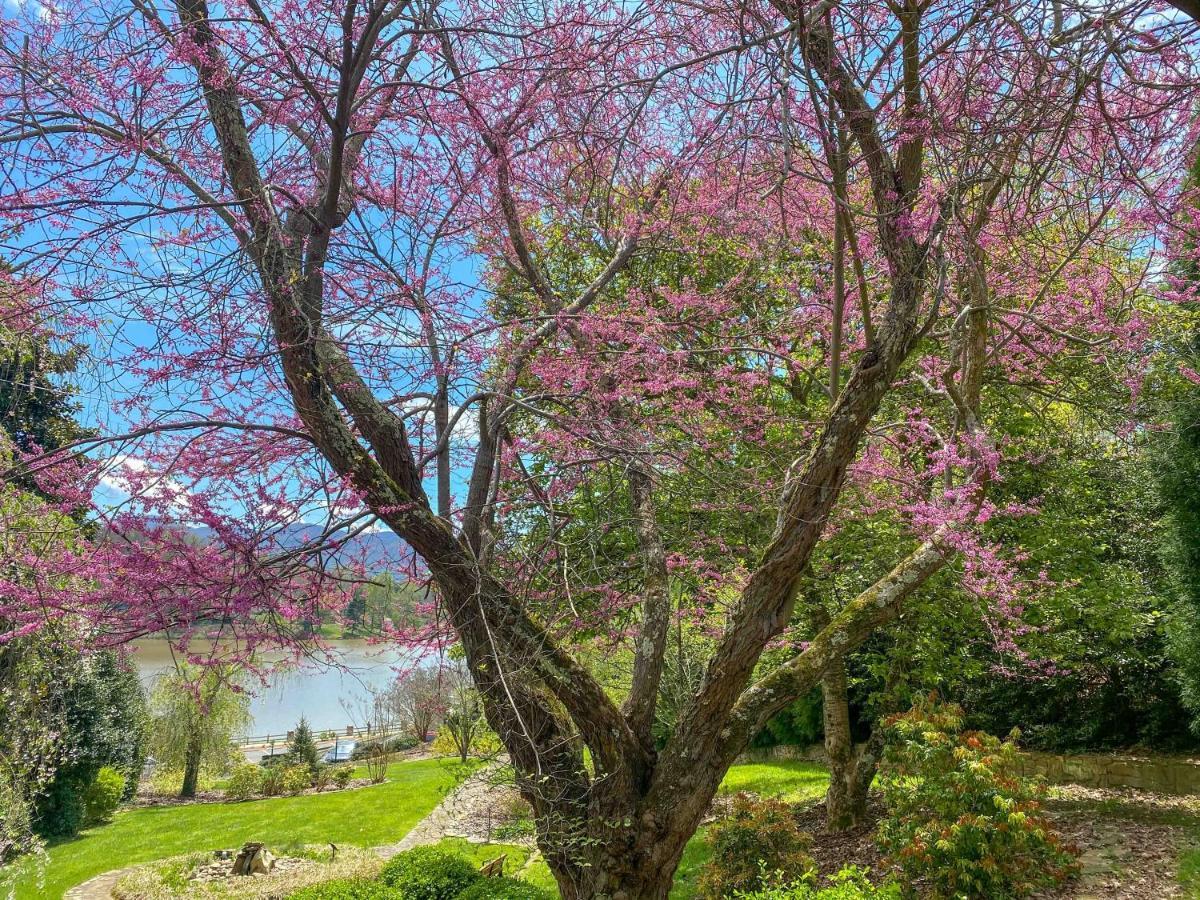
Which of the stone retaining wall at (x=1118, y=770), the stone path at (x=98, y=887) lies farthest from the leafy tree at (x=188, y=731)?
the stone retaining wall at (x=1118, y=770)

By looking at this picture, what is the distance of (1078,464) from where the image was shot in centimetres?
845

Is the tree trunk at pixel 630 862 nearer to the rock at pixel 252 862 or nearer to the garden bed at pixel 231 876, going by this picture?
the garden bed at pixel 231 876

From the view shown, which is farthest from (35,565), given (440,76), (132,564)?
(440,76)

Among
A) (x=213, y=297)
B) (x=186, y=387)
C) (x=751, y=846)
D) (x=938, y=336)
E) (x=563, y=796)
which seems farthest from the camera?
(x=938, y=336)

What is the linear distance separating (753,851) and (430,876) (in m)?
2.77

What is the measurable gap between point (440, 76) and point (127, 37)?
163 cm

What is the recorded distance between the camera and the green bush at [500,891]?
5.42m

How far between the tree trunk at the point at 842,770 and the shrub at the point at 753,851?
4.79 feet

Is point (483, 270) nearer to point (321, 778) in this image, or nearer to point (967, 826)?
point (967, 826)

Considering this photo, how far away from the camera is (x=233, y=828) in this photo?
13312 mm

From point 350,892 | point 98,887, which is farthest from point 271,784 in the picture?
point 350,892

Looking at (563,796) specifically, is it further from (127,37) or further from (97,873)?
(97,873)

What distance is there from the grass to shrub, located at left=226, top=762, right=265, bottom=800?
0.82 meters

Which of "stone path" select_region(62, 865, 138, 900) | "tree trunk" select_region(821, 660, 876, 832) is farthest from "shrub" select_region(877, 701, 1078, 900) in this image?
"stone path" select_region(62, 865, 138, 900)
